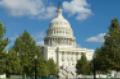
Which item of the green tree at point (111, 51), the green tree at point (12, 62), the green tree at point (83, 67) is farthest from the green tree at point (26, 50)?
the green tree at point (83, 67)

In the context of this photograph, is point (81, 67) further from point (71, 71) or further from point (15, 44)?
point (15, 44)

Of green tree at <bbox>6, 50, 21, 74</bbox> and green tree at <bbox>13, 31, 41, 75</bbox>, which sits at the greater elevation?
green tree at <bbox>13, 31, 41, 75</bbox>

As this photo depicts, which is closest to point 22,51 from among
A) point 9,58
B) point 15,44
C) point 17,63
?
point 15,44

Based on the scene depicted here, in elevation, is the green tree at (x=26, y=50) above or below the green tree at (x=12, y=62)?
above

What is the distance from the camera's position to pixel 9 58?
69.8m

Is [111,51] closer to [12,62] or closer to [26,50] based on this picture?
[12,62]

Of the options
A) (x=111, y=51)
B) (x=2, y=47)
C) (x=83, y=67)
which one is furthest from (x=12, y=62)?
(x=83, y=67)

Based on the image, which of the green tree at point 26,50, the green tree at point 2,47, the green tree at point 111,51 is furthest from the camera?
the green tree at point 26,50

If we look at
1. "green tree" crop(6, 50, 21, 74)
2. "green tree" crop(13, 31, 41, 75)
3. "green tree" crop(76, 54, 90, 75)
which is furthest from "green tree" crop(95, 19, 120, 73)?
"green tree" crop(76, 54, 90, 75)

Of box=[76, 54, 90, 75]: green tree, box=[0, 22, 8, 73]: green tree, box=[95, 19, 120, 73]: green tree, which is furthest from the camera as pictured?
box=[76, 54, 90, 75]: green tree

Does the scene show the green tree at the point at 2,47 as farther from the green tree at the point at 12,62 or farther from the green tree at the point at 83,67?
the green tree at the point at 83,67

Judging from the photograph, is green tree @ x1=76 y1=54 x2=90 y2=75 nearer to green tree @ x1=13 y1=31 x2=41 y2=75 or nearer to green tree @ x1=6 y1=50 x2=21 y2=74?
green tree @ x1=13 y1=31 x2=41 y2=75

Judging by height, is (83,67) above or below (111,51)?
above

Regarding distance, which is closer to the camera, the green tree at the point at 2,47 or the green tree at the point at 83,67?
the green tree at the point at 2,47
